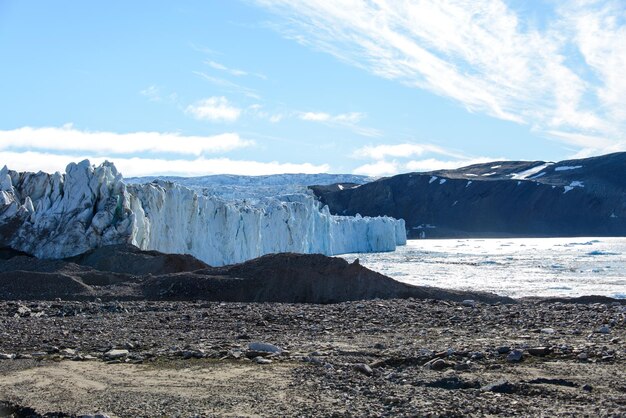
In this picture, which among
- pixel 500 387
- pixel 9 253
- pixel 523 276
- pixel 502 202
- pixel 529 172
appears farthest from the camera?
pixel 529 172

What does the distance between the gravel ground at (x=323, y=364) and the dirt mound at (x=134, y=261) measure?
12177 mm

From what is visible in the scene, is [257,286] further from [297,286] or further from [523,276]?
[523,276]

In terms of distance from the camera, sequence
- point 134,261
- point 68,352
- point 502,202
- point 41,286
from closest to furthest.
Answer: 1. point 68,352
2. point 41,286
3. point 134,261
4. point 502,202

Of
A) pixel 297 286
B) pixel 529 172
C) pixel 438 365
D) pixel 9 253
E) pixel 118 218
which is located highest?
pixel 529 172

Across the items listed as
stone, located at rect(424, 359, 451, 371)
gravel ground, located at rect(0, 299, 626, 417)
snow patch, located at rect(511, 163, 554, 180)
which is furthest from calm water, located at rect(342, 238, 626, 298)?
snow patch, located at rect(511, 163, 554, 180)

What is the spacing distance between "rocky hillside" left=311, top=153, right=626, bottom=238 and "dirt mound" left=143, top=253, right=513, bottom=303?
340 ft

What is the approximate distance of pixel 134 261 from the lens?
27.1 m

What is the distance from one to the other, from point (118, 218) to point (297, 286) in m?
11.9

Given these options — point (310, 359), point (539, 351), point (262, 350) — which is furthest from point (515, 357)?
point (262, 350)

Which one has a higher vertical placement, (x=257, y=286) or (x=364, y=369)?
(x=364, y=369)

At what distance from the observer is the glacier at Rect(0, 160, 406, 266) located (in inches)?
1161

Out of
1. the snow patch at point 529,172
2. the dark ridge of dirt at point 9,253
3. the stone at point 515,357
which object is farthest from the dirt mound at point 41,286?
the snow patch at point 529,172

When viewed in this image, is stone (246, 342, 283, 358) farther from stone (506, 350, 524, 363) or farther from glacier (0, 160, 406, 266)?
glacier (0, 160, 406, 266)

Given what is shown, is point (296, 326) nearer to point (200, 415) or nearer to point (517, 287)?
point (200, 415)
